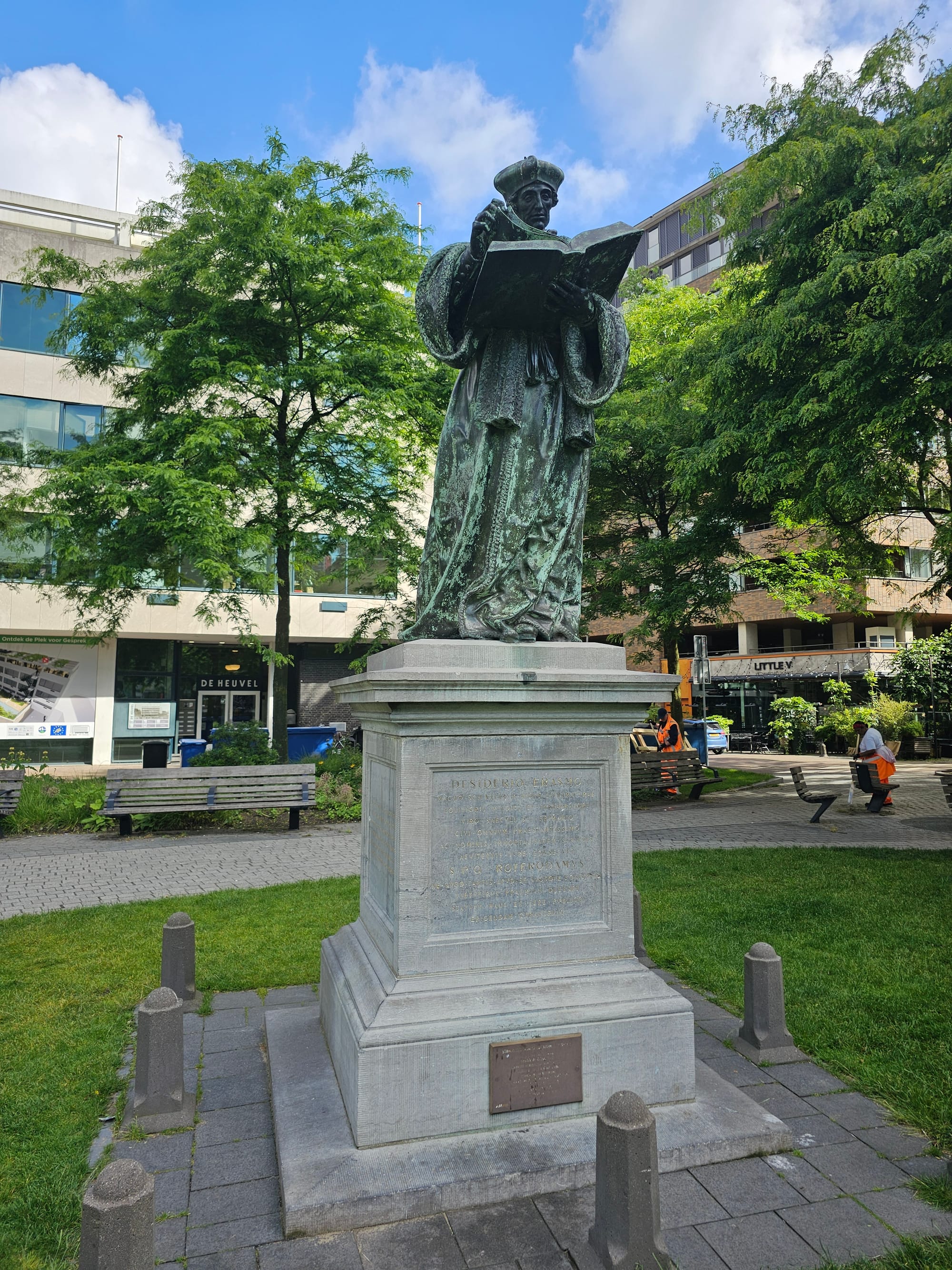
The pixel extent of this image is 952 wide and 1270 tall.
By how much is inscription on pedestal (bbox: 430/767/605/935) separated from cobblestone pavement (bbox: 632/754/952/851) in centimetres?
689

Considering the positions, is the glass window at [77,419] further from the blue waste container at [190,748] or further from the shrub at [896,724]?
the shrub at [896,724]

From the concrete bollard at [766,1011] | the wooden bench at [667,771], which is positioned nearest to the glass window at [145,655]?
the wooden bench at [667,771]

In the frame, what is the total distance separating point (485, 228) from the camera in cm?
393

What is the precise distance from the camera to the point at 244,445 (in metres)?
15.1

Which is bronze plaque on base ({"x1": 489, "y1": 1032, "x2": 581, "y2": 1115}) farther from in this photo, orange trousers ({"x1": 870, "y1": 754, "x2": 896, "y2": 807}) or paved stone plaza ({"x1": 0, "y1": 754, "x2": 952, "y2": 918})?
orange trousers ({"x1": 870, "y1": 754, "x2": 896, "y2": 807})

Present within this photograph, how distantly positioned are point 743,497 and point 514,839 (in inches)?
501

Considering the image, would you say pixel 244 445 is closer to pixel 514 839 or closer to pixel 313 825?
pixel 313 825

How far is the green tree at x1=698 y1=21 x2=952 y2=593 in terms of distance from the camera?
37.0 ft

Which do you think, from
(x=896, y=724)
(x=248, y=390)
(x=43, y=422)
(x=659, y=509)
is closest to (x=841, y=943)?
(x=248, y=390)

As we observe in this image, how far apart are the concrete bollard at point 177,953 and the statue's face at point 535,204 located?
15.3 ft

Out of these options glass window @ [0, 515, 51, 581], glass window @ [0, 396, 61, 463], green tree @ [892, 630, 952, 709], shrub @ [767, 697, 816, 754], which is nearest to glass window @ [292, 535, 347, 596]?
glass window @ [0, 515, 51, 581]

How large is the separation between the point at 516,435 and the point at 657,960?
4.19 metres

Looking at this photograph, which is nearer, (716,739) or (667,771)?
(667,771)

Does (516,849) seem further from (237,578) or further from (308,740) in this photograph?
(308,740)
